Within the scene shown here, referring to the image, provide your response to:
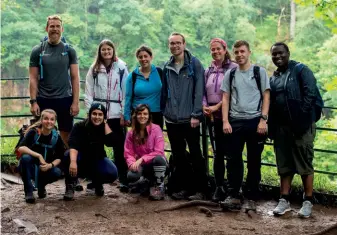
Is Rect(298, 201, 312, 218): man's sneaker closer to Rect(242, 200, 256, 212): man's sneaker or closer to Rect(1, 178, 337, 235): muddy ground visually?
Rect(1, 178, 337, 235): muddy ground

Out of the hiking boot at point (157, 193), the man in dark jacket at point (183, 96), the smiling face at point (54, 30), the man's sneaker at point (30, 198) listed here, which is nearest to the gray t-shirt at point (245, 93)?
the man in dark jacket at point (183, 96)

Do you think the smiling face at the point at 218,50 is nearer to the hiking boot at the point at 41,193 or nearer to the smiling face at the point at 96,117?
the smiling face at the point at 96,117

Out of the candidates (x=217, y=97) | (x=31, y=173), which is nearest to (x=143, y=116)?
(x=217, y=97)

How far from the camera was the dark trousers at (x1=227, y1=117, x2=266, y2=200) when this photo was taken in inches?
Answer: 163

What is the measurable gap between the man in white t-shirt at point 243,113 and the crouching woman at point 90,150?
1.25 m

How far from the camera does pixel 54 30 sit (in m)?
4.59

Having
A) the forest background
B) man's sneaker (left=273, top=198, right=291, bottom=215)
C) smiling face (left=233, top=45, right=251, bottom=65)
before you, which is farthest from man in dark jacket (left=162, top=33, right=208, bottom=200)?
the forest background

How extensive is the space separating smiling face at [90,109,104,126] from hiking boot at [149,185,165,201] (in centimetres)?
91

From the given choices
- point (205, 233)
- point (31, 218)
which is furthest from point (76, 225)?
point (205, 233)

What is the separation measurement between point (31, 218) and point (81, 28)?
20.2m

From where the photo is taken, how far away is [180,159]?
4.62 m

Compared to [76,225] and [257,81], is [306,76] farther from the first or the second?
[76,225]

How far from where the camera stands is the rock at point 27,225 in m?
3.61

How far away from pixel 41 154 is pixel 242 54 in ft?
7.46
